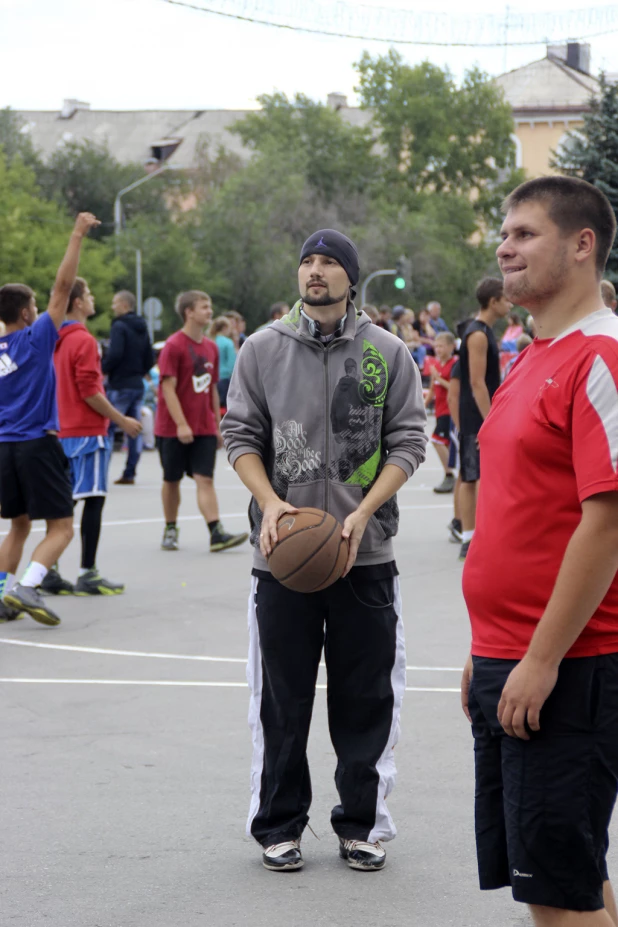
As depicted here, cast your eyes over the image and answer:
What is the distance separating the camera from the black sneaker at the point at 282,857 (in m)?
4.64

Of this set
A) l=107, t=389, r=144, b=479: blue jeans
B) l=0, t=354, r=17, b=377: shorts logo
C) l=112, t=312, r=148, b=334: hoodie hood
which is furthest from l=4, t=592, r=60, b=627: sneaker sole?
l=112, t=312, r=148, b=334: hoodie hood

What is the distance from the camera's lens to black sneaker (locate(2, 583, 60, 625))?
8727mm

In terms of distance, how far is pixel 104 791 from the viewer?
17.9 ft

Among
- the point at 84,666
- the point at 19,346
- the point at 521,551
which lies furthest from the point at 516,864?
the point at 19,346

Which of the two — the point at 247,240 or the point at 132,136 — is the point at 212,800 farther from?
the point at 132,136

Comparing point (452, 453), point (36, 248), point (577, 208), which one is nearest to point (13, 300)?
point (577, 208)

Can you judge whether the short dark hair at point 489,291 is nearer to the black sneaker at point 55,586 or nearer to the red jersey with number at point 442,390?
the black sneaker at point 55,586

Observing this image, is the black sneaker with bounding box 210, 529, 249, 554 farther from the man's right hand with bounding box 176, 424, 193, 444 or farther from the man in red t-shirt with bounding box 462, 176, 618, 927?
the man in red t-shirt with bounding box 462, 176, 618, 927

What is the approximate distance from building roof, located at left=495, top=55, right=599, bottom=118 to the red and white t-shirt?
76.4 m

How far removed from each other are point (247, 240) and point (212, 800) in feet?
213

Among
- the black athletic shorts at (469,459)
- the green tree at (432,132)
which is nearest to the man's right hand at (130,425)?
the black athletic shorts at (469,459)

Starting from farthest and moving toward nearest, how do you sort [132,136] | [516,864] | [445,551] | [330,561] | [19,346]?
[132,136] < [445,551] < [19,346] < [330,561] < [516,864]

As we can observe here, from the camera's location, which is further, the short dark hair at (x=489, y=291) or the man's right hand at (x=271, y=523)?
the short dark hair at (x=489, y=291)

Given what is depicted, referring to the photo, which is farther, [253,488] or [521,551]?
[253,488]
